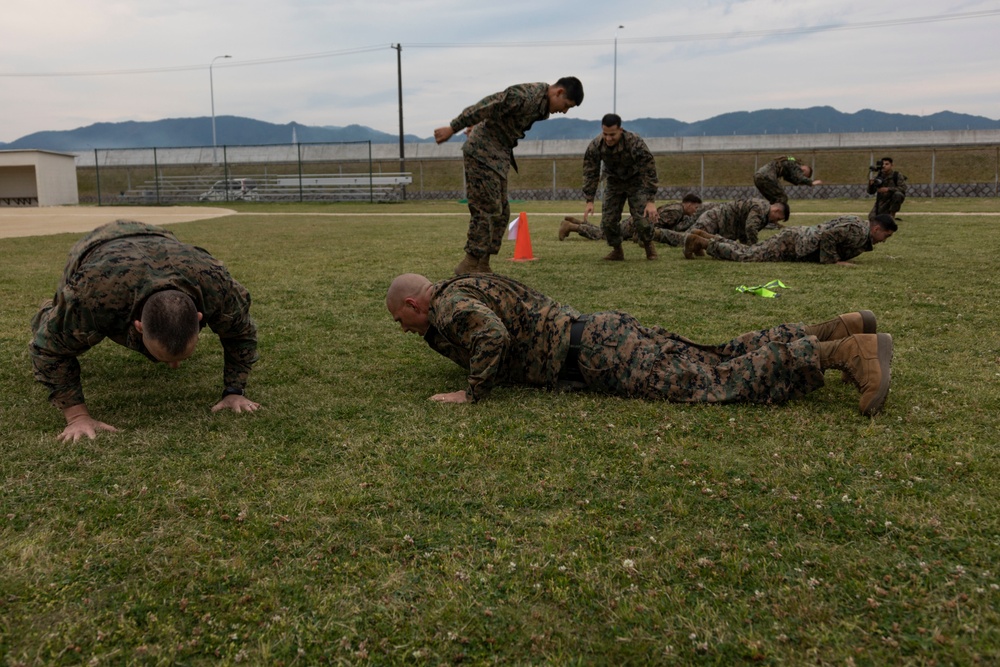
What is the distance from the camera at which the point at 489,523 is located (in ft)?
8.72

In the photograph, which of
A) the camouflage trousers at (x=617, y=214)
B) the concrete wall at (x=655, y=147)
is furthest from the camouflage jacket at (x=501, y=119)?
the concrete wall at (x=655, y=147)

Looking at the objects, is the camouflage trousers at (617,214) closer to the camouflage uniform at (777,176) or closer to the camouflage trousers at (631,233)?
the camouflage trousers at (631,233)

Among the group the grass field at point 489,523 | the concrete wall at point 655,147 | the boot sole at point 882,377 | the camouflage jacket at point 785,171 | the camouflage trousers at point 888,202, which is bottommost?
the grass field at point 489,523

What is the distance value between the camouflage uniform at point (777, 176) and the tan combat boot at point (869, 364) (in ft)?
34.0

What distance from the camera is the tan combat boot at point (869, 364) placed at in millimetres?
3580

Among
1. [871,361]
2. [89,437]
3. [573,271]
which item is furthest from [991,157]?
A: [89,437]

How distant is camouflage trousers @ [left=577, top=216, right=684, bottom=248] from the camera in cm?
1128

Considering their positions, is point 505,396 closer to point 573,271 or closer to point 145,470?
point 145,470

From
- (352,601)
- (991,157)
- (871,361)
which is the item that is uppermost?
(991,157)

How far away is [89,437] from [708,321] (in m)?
4.64

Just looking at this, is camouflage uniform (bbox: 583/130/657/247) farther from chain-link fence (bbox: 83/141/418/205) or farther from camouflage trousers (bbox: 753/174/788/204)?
chain-link fence (bbox: 83/141/418/205)

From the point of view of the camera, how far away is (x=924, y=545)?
241 cm

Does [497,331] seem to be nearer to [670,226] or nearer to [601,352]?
[601,352]

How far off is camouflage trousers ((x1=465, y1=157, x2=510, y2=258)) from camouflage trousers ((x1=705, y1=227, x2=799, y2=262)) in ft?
12.8
